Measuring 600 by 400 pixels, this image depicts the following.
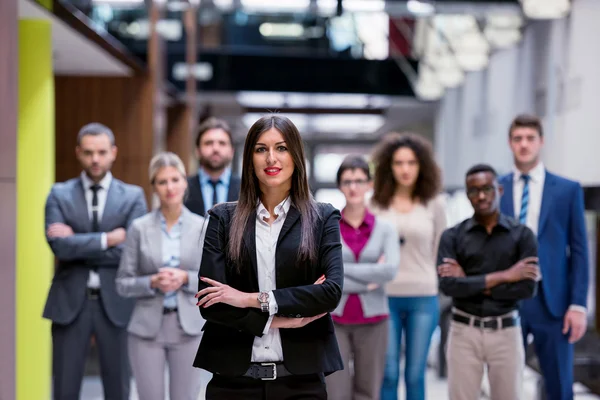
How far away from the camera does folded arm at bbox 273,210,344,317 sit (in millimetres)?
2572

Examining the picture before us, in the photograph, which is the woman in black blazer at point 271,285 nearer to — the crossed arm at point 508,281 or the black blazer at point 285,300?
the black blazer at point 285,300

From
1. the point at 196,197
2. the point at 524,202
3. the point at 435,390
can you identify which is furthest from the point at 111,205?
the point at 435,390

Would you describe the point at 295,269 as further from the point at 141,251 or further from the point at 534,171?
the point at 534,171

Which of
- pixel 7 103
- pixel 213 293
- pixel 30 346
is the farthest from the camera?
pixel 30 346

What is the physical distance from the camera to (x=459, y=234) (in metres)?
4.14

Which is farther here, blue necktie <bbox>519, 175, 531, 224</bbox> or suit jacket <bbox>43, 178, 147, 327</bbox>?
blue necktie <bbox>519, 175, 531, 224</bbox>

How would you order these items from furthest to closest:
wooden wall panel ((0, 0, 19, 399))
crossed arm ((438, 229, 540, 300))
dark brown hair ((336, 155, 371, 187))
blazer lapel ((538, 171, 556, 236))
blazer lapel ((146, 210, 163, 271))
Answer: dark brown hair ((336, 155, 371, 187)), blazer lapel ((538, 171, 556, 236)), blazer lapel ((146, 210, 163, 271)), crossed arm ((438, 229, 540, 300)), wooden wall panel ((0, 0, 19, 399))

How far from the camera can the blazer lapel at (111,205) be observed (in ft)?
14.9

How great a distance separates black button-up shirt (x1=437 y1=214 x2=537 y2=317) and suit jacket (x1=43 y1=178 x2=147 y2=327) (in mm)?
1659

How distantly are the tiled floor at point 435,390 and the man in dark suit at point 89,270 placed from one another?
1.76m

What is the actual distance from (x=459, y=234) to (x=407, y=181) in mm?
792

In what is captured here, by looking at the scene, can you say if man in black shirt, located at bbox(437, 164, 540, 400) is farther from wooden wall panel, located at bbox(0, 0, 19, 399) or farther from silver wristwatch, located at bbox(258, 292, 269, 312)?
wooden wall panel, located at bbox(0, 0, 19, 399)

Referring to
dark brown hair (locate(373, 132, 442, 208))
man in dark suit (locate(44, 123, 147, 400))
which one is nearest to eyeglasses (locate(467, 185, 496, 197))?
dark brown hair (locate(373, 132, 442, 208))

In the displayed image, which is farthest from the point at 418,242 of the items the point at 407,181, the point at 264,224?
the point at 264,224
